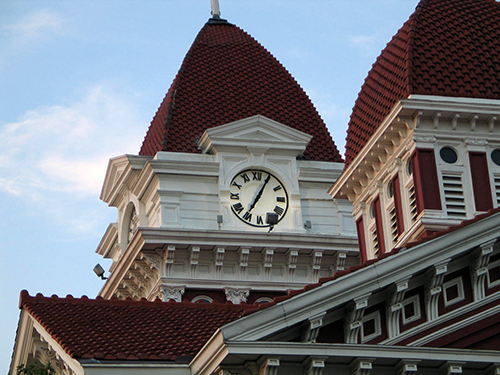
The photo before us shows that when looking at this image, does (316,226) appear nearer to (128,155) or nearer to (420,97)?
(128,155)

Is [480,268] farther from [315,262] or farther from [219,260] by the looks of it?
[315,262]

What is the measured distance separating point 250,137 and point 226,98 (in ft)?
8.45

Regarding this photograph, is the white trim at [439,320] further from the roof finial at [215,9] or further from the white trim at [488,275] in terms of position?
the roof finial at [215,9]

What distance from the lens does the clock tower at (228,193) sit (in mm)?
37781

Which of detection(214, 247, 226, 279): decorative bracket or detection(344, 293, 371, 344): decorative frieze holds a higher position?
detection(214, 247, 226, 279): decorative bracket

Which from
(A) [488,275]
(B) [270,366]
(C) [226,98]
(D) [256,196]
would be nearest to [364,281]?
(B) [270,366]

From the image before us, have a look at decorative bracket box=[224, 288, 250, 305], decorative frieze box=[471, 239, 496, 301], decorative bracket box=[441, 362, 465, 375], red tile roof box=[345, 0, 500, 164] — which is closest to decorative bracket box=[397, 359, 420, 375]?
decorative bracket box=[441, 362, 465, 375]

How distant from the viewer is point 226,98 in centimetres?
4303

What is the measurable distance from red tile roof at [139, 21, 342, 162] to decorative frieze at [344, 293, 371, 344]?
20.7m

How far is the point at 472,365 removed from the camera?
819 inches

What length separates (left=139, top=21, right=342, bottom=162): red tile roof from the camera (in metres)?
41.9

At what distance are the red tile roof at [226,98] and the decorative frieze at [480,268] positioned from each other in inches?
799

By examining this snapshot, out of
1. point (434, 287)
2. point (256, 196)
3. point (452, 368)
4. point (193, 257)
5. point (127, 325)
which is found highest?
point (256, 196)

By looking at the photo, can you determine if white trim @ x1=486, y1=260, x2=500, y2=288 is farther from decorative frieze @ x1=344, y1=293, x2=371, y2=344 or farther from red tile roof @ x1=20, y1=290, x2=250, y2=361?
red tile roof @ x1=20, y1=290, x2=250, y2=361
